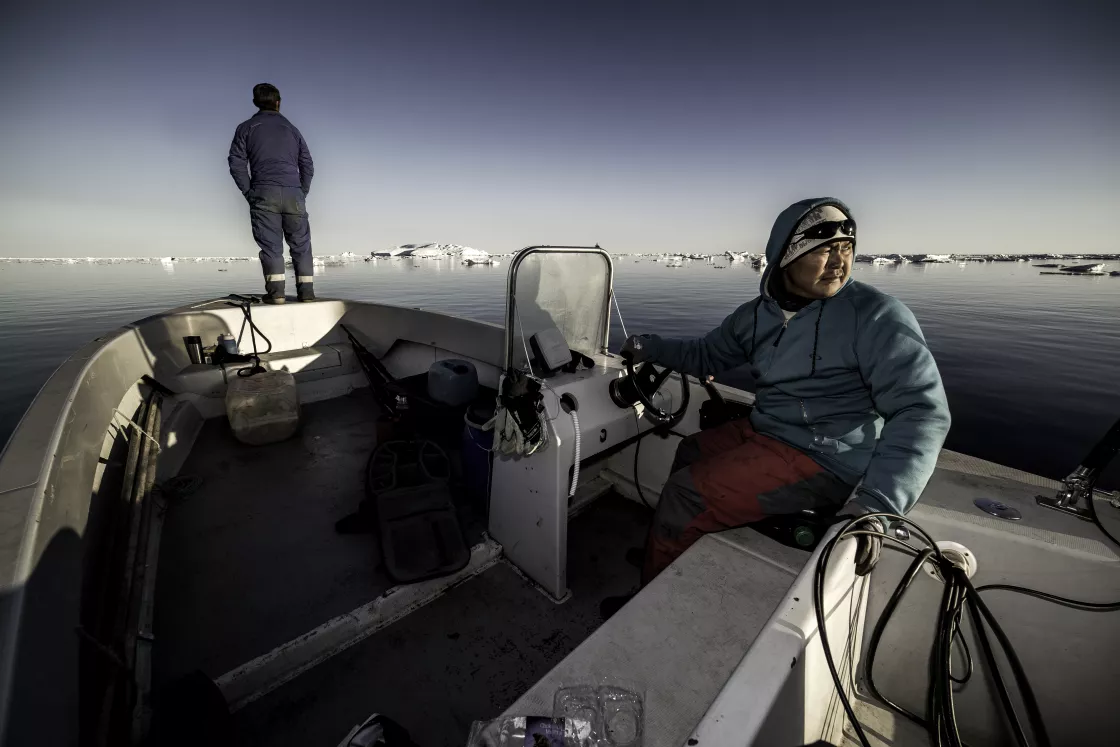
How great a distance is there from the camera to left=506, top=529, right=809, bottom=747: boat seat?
1090mm

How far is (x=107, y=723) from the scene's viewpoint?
121cm

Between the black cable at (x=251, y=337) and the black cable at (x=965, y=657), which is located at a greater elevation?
the black cable at (x=251, y=337)

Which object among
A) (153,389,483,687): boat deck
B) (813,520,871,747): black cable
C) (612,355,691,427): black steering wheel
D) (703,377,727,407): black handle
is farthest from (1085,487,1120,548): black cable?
(153,389,483,687): boat deck

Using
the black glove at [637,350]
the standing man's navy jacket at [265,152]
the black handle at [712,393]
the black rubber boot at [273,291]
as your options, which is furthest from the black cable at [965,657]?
the standing man's navy jacket at [265,152]

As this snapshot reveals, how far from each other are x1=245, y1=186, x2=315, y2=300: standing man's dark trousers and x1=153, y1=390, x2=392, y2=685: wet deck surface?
2.20 meters

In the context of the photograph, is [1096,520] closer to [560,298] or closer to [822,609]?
[822,609]

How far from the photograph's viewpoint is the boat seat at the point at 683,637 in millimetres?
1090

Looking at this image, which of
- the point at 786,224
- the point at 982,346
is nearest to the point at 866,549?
the point at 786,224

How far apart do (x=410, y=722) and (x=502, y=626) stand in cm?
54

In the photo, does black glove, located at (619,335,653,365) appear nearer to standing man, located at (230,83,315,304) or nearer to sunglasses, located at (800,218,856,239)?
sunglasses, located at (800,218,856,239)

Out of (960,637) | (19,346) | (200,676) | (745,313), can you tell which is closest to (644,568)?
(960,637)

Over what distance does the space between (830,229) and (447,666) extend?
2537 mm

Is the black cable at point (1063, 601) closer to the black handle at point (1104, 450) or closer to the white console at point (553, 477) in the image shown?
the black handle at point (1104, 450)

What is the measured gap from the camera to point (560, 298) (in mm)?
2473
